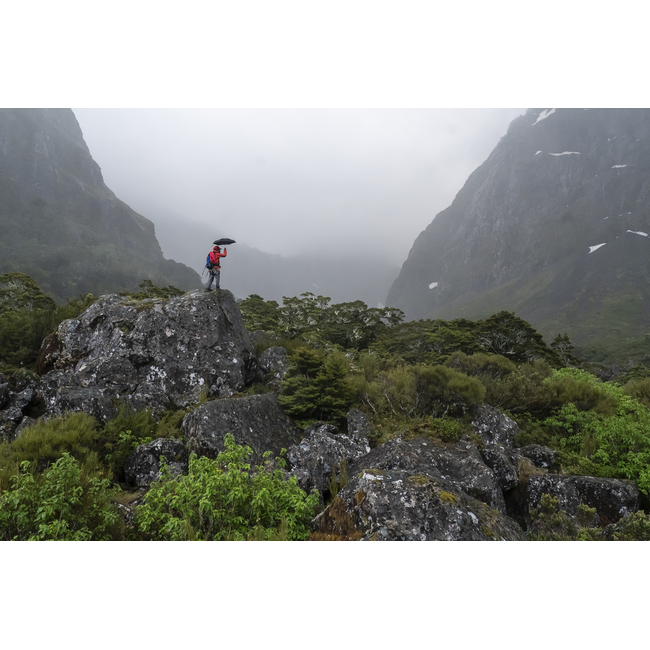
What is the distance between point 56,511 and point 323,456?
438cm

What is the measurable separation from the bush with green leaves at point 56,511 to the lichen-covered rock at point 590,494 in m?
6.95

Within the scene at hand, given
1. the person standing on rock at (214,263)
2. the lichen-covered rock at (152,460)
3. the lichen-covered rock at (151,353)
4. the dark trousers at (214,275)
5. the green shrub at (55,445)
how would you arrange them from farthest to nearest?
the dark trousers at (214,275) < the person standing on rock at (214,263) < the lichen-covered rock at (151,353) < the lichen-covered rock at (152,460) < the green shrub at (55,445)

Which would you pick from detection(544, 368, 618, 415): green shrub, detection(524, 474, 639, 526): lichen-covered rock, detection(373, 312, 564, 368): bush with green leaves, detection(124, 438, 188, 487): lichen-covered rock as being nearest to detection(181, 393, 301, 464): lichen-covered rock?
detection(124, 438, 188, 487): lichen-covered rock

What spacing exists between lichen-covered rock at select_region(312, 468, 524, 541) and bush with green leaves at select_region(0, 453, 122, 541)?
2770mm

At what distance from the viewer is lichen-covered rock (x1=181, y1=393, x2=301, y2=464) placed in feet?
22.4

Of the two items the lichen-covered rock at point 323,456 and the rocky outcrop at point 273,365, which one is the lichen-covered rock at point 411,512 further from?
the rocky outcrop at point 273,365

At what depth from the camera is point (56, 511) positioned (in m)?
3.87

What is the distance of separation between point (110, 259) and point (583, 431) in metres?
115

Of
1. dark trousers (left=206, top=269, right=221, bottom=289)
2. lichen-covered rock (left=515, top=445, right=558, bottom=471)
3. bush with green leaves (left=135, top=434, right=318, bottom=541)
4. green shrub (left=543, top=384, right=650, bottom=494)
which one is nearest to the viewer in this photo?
bush with green leaves (left=135, top=434, right=318, bottom=541)

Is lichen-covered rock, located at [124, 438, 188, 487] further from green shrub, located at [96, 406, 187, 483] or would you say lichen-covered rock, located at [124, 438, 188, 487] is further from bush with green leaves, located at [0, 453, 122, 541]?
bush with green leaves, located at [0, 453, 122, 541]

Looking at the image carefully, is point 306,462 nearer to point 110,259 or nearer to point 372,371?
point 372,371

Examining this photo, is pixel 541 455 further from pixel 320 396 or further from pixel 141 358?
pixel 141 358

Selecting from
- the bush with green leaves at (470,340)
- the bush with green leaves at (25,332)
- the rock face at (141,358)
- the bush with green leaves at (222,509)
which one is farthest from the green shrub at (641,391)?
the bush with green leaves at (25,332)

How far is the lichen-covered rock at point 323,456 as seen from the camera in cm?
630
